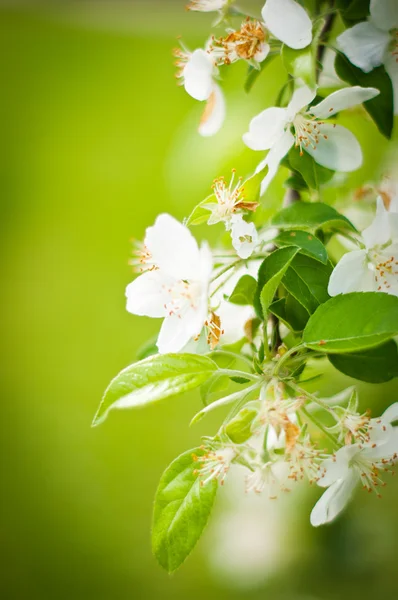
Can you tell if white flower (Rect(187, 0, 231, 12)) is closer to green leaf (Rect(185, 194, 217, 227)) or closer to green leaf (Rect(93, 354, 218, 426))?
green leaf (Rect(185, 194, 217, 227))

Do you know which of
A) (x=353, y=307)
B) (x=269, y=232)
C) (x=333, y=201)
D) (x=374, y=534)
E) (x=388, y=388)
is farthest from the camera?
(x=374, y=534)

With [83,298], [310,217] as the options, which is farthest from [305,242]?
[83,298]

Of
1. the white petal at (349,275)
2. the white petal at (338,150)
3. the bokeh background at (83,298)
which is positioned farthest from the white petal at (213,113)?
the bokeh background at (83,298)

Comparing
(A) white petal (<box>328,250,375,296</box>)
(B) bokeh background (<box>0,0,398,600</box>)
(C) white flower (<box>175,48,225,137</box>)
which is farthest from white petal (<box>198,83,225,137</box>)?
(B) bokeh background (<box>0,0,398,600</box>)

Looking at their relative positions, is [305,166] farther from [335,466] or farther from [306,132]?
[335,466]

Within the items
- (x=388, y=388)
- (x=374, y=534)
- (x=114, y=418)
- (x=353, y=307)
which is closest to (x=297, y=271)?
(x=353, y=307)

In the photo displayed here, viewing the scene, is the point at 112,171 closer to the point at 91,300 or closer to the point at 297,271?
the point at 91,300

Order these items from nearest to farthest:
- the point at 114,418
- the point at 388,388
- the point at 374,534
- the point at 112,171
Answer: the point at 388,388 < the point at 374,534 < the point at 114,418 < the point at 112,171

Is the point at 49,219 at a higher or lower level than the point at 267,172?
higher
